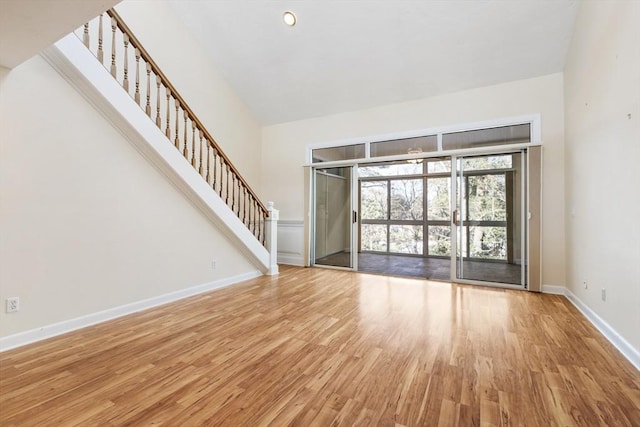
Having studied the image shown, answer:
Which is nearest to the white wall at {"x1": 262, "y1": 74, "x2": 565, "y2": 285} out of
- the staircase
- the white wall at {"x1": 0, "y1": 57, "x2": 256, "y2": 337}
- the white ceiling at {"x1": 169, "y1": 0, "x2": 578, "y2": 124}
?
the white ceiling at {"x1": 169, "y1": 0, "x2": 578, "y2": 124}

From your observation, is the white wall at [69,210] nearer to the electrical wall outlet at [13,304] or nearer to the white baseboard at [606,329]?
the electrical wall outlet at [13,304]

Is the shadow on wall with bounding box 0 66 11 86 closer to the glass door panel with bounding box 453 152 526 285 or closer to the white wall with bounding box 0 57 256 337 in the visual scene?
the white wall with bounding box 0 57 256 337

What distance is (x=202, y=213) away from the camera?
420cm

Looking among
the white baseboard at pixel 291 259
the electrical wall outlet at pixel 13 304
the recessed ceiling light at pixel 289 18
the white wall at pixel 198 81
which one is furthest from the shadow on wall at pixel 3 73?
the white baseboard at pixel 291 259

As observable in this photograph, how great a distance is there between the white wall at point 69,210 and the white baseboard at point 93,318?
0.17 ft

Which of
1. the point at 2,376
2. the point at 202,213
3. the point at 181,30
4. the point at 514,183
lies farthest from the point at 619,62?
the point at 181,30

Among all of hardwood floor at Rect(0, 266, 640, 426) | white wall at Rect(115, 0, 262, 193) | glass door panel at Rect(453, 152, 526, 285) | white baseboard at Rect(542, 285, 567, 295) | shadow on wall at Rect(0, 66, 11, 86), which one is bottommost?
hardwood floor at Rect(0, 266, 640, 426)

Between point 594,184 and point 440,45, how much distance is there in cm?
272

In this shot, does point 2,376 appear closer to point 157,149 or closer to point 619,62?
point 157,149

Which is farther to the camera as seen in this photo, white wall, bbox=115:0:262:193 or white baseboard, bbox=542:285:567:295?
white wall, bbox=115:0:262:193

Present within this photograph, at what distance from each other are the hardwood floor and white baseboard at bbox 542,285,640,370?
7cm

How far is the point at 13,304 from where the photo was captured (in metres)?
2.51

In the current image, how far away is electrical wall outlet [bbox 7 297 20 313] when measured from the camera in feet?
8.16

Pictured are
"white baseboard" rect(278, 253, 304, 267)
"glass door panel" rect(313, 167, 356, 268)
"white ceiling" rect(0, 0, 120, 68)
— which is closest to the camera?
"white ceiling" rect(0, 0, 120, 68)
